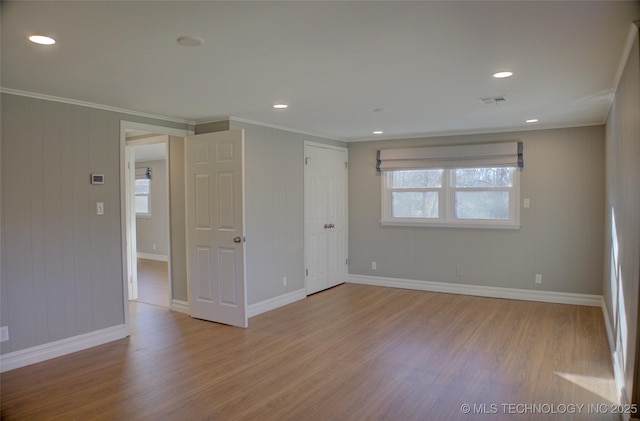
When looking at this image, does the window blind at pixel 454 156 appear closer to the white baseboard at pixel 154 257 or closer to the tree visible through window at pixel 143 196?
the white baseboard at pixel 154 257

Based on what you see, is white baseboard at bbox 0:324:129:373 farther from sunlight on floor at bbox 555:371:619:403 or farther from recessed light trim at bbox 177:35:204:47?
sunlight on floor at bbox 555:371:619:403

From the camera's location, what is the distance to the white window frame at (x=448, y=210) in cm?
→ 545

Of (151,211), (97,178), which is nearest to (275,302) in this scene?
(97,178)

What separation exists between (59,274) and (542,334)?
182 inches

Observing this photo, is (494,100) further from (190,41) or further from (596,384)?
(190,41)

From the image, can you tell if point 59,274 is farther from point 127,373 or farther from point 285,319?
point 285,319

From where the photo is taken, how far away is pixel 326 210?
20.1 ft

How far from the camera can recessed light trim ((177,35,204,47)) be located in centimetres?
223

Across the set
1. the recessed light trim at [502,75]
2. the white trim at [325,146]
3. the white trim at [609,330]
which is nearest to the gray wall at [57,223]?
the white trim at [325,146]

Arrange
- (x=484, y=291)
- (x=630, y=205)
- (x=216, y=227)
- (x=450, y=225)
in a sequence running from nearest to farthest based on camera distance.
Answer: (x=630, y=205) < (x=216, y=227) < (x=484, y=291) < (x=450, y=225)

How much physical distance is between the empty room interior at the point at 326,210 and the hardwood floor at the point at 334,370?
0.09ft

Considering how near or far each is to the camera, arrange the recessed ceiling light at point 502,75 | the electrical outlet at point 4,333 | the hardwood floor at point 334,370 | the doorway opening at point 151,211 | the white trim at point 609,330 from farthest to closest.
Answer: the doorway opening at point 151,211 → the white trim at point 609,330 → the electrical outlet at point 4,333 → the recessed ceiling light at point 502,75 → the hardwood floor at point 334,370

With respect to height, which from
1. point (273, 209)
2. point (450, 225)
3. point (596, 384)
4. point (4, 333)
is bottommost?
point (596, 384)

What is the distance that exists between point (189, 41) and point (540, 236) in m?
4.88
